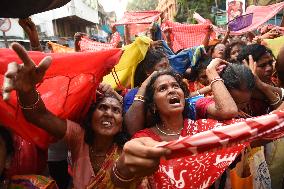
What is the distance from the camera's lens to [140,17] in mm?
11523

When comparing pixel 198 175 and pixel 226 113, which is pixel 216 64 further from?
pixel 198 175

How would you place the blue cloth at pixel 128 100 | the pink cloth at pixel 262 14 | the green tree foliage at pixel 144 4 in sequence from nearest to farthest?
the blue cloth at pixel 128 100 < the pink cloth at pixel 262 14 < the green tree foliage at pixel 144 4

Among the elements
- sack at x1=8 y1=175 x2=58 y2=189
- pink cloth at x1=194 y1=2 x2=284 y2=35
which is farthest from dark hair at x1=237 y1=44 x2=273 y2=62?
pink cloth at x1=194 y1=2 x2=284 y2=35

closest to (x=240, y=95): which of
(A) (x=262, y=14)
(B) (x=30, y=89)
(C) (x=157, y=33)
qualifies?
(B) (x=30, y=89)

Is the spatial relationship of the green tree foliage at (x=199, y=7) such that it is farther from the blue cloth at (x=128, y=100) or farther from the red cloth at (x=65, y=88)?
the red cloth at (x=65, y=88)

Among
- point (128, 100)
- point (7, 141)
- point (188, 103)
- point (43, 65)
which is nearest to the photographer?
point (43, 65)

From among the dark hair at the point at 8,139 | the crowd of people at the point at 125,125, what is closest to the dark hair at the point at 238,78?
the crowd of people at the point at 125,125

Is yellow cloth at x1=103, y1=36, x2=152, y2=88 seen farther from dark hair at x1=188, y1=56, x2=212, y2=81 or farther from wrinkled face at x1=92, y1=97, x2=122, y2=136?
wrinkled face at x1=92, y1=97, x2=122, y2=136

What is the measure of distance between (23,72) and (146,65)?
1.97m

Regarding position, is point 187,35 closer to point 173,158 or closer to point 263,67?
point 263,67

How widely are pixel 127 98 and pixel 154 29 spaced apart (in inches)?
117

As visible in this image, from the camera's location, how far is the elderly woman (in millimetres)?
1675

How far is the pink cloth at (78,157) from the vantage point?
7.16ft

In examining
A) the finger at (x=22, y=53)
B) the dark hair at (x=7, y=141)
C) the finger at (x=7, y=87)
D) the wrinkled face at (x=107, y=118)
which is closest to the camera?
the finger at (x=7, y=87)
